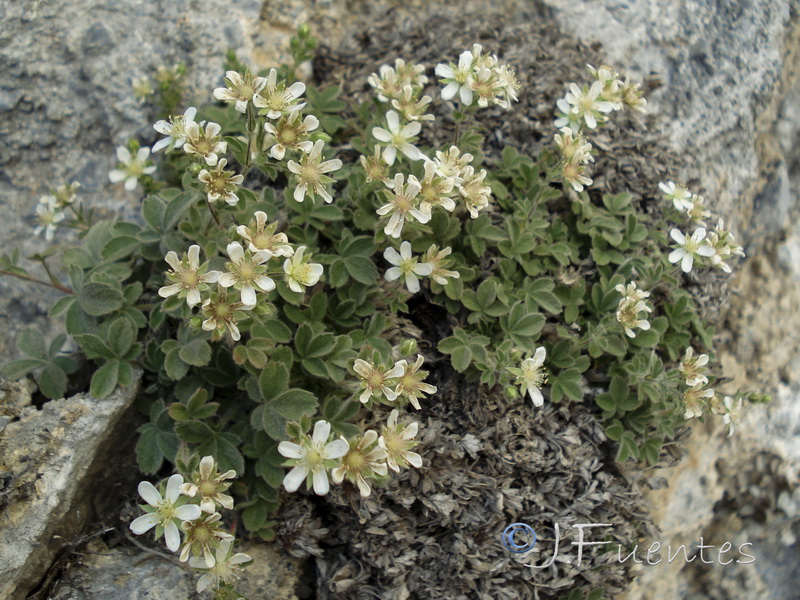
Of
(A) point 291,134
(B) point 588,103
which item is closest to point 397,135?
(A) point 291,134

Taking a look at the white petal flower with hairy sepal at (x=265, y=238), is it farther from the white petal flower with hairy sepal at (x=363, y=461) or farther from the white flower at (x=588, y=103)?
the white flower at (x=588, y=103)

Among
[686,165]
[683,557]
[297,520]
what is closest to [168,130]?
[297,520]

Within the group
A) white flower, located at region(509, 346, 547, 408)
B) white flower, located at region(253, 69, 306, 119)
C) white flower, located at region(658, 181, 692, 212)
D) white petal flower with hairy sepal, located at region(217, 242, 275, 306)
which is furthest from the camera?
white flower, located at region(658, 181, 692, 212)

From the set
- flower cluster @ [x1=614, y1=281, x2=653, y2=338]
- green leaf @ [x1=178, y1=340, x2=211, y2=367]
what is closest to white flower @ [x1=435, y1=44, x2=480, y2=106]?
flower cluster @ [x1=614, y1=281, x2=653, y2=338]

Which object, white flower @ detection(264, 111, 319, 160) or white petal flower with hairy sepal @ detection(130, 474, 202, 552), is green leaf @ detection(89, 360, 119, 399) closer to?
white petal flower with hairy sepal @ detection(130, 474, 202, 552)

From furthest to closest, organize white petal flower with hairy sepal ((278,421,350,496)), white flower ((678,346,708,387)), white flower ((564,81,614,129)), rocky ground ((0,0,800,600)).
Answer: rocky ground ((0,0,800,600)), white flower ((564,81,614,129)), white flower ((678,346,708,387)), white petal flower with hairy sepal ((278,421,350,496))

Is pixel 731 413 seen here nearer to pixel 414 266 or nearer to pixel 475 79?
pixel 414 266

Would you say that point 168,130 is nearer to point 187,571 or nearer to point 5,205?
point 5,205
